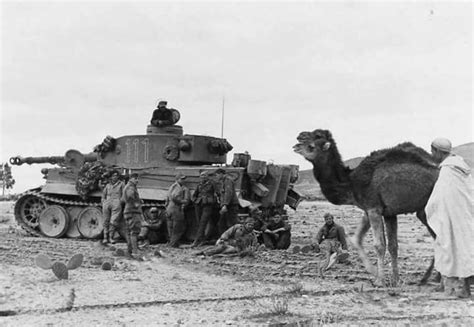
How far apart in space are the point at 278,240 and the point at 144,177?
15.2ft

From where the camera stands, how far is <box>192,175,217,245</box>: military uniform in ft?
52.0

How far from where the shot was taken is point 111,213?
15.8 m

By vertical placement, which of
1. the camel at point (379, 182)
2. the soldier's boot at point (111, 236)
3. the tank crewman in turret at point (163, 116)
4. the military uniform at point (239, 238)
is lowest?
the soldier's boot at point (111, 236)

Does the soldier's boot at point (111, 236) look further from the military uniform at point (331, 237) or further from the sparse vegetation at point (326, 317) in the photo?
the sparse vegetation at point (326, 317)

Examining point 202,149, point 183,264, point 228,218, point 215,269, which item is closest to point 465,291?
point 215,269

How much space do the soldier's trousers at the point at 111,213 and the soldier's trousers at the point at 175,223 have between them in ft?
4.73

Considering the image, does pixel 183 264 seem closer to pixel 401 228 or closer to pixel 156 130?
pixel 156 130

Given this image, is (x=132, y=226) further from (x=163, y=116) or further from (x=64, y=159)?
(x=64, y=159)

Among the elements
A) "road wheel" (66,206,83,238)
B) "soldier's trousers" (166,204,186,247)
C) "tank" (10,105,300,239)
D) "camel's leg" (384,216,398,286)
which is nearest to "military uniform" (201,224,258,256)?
"soldier's trousers" (166,204,186,247)

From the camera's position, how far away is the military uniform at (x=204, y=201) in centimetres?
1586

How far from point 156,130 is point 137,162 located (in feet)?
4.04

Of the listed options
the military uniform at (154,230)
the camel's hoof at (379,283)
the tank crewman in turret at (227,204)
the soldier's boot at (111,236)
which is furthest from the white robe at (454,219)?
the soldier's boot at (111,236)

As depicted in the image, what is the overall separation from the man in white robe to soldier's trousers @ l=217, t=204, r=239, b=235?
7.67 m

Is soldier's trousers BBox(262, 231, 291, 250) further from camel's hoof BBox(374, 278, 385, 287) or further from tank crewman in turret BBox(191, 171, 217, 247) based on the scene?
camel's hoof BBox(374, 278, 385, 287)
